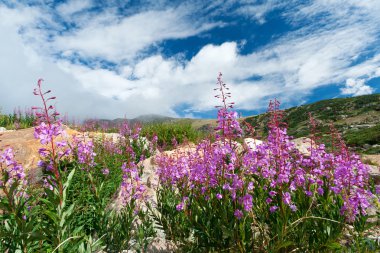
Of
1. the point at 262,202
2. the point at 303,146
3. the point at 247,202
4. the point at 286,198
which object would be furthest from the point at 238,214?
the point at 303,146

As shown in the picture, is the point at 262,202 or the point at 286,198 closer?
the point at 286,198

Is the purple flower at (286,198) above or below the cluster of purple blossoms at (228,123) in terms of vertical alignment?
below

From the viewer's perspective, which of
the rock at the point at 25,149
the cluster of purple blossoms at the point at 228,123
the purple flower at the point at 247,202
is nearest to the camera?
the purple flower at the point at 247,202

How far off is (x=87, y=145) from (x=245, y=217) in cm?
390

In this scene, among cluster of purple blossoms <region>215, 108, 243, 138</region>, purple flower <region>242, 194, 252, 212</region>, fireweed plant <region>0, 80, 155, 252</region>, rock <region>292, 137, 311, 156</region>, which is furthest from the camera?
rock <region>292, 137, 311, 156</region>

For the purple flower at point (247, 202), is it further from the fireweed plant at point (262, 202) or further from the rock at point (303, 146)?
the rock at point (303, 146)

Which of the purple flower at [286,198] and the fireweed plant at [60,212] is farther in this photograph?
the purple flower at [286,198]

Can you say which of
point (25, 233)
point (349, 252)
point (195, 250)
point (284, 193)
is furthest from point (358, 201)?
point (25, 233)

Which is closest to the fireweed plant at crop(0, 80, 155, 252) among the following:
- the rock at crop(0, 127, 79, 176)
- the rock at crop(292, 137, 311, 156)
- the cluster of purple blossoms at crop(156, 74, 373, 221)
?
the cluster of purple blossoms at crop(156, 74, 373, 221)

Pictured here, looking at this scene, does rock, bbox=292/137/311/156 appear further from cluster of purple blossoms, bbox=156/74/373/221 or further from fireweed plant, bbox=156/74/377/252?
fireweed plant, bbox=156/74/377/252

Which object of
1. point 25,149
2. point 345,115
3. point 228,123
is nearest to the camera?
point 228,123

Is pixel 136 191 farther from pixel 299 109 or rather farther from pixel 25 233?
pixel 299 109

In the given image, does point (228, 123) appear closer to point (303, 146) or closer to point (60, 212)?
point (60, 212)

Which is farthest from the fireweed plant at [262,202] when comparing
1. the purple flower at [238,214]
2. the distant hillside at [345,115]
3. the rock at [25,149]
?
the distant hillside at [345,115]
